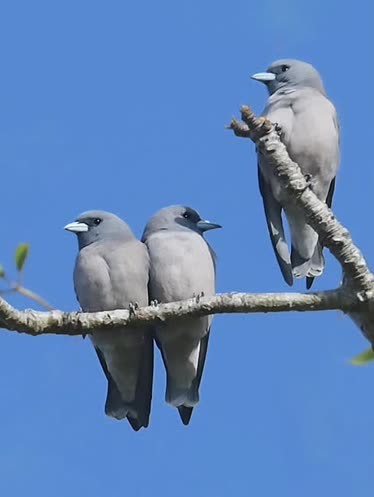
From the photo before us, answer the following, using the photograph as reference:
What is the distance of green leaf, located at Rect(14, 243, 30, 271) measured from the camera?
11.0ft

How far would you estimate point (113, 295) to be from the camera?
673 cm

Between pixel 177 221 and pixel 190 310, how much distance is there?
202 cm

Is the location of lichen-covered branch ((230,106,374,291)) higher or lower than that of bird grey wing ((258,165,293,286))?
lower

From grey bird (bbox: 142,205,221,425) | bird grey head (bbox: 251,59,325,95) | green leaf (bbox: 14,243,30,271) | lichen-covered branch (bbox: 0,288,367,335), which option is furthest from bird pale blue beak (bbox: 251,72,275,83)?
green leaf (bbox: 14,243,30,271)

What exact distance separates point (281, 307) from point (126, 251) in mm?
1873

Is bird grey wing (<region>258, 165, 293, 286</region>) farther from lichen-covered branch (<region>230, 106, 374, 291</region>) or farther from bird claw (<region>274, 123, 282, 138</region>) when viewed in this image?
lichen-covered branch (<region>230, 106, 374, 291</region>)

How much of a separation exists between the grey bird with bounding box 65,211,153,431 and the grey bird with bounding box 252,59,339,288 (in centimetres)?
101

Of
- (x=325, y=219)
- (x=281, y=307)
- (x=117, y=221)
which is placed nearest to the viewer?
(x=281, y=307)

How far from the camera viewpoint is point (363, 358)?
105 inches

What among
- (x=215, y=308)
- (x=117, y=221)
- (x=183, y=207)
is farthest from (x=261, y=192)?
(x=215, y=308)

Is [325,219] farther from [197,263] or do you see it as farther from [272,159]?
[197,263]

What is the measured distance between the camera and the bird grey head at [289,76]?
8.06 m

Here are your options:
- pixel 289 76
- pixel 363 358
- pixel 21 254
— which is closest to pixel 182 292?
pixel 289 76

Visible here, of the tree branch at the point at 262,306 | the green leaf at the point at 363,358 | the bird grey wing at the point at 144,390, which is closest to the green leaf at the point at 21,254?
the green leaf at the point at 363,358
